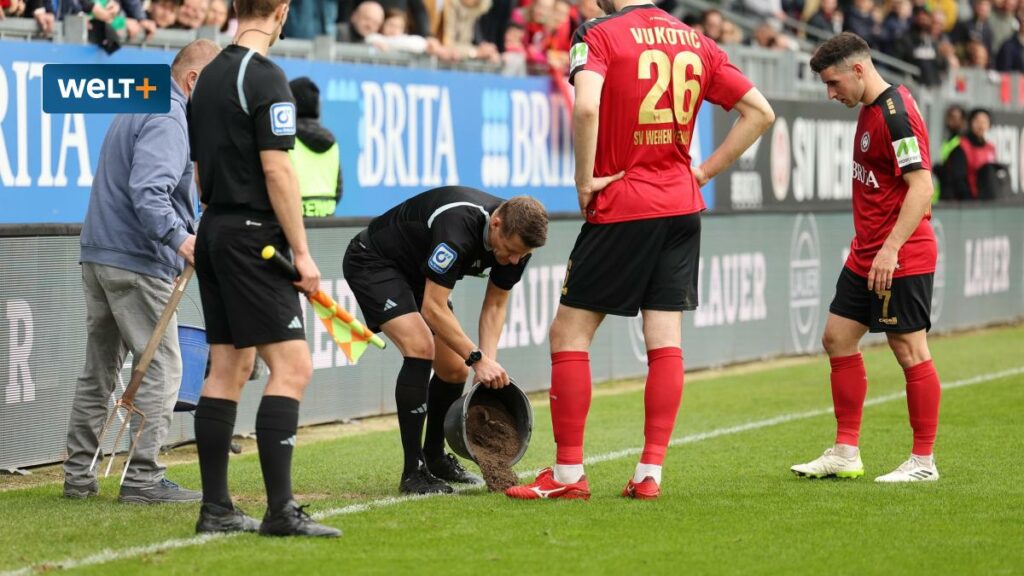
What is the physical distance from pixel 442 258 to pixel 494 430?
1.01 metres

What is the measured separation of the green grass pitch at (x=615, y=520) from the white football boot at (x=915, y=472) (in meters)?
0.11

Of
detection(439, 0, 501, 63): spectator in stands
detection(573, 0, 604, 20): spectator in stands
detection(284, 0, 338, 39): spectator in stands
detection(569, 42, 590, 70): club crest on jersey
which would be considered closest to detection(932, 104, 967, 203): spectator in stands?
detection(573, 0, 604, 20): spectator in stands

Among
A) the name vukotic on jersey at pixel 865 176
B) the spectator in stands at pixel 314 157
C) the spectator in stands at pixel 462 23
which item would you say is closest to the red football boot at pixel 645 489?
the name vukotic on jersey at pixel 865 176

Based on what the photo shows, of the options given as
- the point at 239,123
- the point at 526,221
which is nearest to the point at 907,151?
the point at 526,221

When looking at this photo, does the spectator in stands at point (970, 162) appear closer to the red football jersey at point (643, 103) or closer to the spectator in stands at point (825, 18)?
the spectator in stands at point (825, 18)

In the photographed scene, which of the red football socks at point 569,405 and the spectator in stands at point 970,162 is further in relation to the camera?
the spectator in stands at point 970,162

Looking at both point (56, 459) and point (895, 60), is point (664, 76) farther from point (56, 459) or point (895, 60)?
point (895, 60)

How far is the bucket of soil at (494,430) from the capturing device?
7.54 metres

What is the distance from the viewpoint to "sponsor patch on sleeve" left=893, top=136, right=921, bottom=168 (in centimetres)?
773

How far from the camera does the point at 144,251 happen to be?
7.44m

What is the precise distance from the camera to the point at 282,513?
619 cm

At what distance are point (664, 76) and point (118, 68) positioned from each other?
10.1 ft

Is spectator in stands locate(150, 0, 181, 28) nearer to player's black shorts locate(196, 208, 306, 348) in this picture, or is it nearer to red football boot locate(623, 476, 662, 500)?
player's black shorts locate(196, 208, 306, 348)

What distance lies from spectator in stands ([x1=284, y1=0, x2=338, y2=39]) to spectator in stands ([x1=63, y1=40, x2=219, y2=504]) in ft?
19.8
